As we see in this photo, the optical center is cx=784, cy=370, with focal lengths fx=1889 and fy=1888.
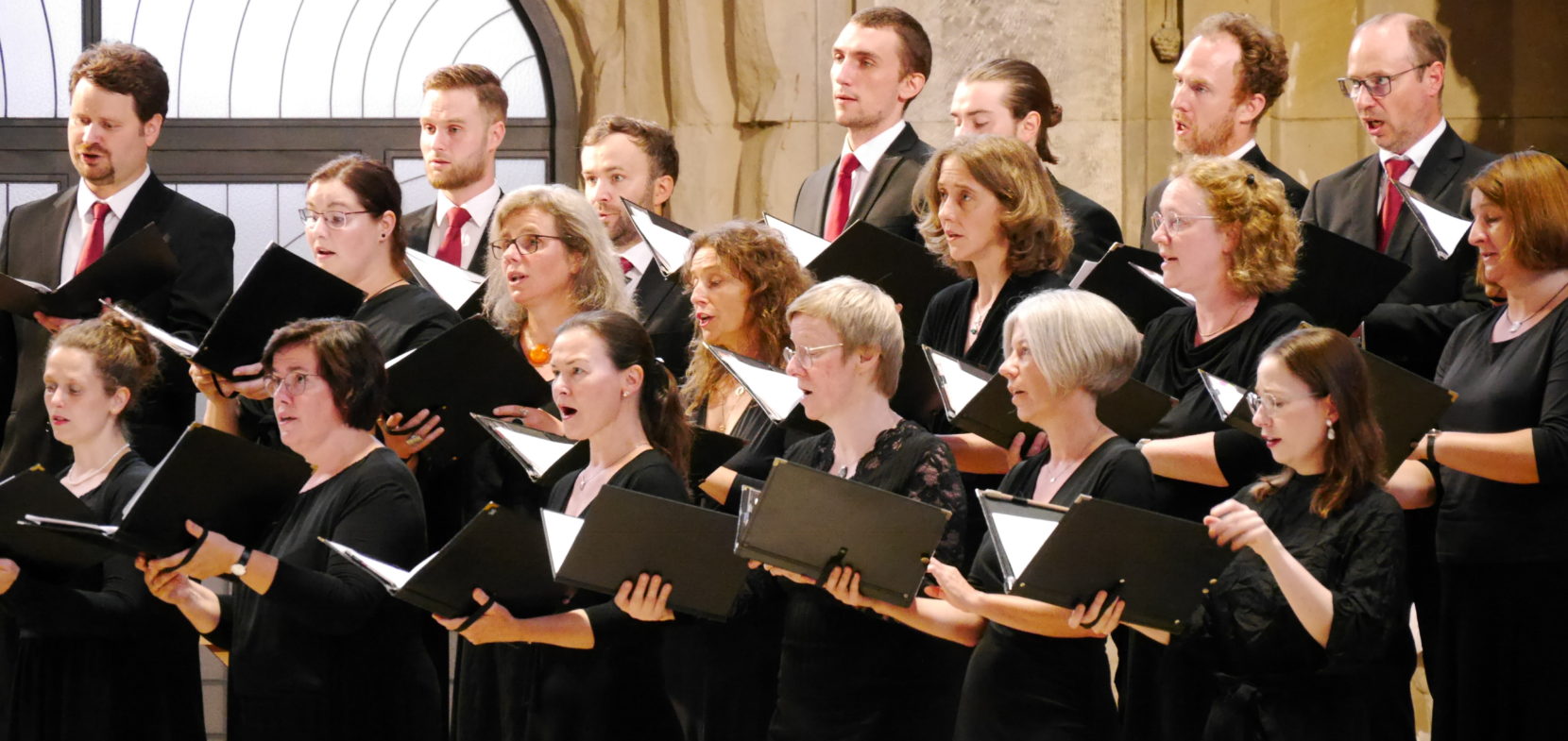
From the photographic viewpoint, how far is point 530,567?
3135mm

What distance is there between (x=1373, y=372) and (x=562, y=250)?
69.0 inches

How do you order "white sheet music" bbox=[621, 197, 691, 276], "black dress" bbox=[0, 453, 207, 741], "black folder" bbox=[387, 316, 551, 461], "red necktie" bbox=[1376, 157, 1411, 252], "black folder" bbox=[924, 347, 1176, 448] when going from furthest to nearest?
"white sheet music" bbox=[621, 197, 691, 276] → "red necktie" bbox=[1376, 157, 1411, 252] → "black dress" bbox=[0, 453, 207, 741] → "black folder" bbox=[387, 316, 551, 461] → "black folder" bbox=[924, 347, 1176, 448]

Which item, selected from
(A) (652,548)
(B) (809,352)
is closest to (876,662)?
(A) (652,548)

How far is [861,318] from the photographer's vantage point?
10.8 ft

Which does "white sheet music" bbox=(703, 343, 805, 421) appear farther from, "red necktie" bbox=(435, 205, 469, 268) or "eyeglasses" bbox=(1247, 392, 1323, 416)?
"red necktie" bbox=(435, 205, 469, 268)

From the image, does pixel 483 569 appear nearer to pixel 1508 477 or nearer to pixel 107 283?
pixel 107 283

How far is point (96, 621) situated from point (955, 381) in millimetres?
1772

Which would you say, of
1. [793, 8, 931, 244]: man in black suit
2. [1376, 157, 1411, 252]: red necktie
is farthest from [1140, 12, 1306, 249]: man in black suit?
[793, 8, 931, 244]: man in black suit

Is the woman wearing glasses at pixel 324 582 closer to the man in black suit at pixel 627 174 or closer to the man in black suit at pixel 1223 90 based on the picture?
the man in black suit at pixel 627 174

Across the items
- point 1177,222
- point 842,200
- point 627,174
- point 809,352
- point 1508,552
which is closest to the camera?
point 809,352

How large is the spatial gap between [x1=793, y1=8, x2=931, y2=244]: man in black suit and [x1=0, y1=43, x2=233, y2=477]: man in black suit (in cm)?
148

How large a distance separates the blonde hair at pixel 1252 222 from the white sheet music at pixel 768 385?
32.7 inches

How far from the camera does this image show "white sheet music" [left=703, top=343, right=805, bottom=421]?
3.37 metres

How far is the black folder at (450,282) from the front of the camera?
4.21 m
